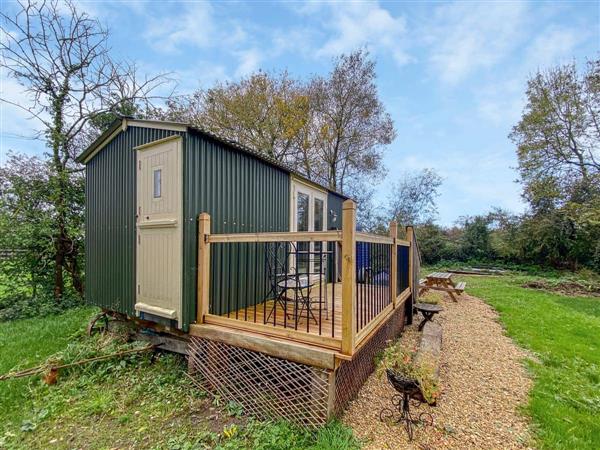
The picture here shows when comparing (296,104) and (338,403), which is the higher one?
(296,104)

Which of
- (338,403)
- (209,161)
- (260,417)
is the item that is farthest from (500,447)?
(209,161)

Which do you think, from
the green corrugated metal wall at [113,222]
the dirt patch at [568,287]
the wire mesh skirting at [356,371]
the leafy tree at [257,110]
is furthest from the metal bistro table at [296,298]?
the dirt patch at [568,287]

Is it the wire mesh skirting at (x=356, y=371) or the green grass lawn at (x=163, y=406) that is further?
the wire mesh skirting at (x=356, y=371)

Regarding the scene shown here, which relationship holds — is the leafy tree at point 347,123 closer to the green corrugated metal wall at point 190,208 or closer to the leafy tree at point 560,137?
the leafy tree at point 560,137

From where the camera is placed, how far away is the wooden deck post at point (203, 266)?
342cm

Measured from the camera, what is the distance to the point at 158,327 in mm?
3820

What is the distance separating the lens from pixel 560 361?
12.9ft

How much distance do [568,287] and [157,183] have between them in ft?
43.1

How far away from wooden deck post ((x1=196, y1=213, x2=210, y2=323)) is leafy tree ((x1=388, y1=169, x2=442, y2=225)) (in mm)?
13763

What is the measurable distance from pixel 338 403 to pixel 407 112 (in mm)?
13161

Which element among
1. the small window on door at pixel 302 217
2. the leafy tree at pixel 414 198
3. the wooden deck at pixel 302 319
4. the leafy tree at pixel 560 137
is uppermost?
the leafy tree at pixel 560 137

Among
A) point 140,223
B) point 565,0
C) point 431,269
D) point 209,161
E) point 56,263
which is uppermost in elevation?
point 565,0

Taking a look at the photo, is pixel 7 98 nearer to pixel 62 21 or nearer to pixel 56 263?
pixel 62 21

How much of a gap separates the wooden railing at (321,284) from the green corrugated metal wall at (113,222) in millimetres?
1348
